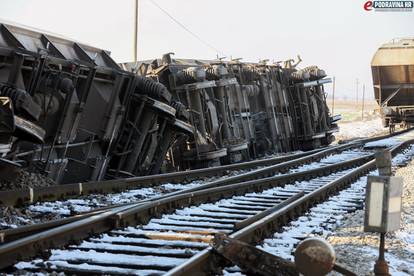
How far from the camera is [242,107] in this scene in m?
20.8

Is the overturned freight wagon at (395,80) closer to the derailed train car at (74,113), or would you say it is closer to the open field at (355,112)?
the open field at (355,112)

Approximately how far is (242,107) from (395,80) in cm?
1231

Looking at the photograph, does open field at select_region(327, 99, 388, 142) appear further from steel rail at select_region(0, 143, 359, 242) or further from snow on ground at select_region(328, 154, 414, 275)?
snow on ground at select_region(328, 154, 414, 275)

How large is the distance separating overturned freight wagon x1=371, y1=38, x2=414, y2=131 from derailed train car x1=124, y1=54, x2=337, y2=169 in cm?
366

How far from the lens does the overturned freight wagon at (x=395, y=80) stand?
28.2 meters

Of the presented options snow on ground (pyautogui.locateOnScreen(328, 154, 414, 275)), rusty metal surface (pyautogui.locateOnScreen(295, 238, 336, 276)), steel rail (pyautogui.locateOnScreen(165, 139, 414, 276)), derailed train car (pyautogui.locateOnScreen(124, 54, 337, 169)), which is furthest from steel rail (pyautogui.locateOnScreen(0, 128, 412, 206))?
rusty metal surface (pyautogui.locateOnScreen(295, 238, 336, 276))

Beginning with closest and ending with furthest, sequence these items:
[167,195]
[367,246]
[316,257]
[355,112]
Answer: [316,257], [367,246], [167,195], [355,112]

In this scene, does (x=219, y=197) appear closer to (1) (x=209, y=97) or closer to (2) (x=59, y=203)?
(2) (x=59, y=203)

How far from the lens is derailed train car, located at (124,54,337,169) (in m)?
16.8

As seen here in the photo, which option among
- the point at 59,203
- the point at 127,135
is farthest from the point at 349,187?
the point at 59,203

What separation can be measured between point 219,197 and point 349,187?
344 cm

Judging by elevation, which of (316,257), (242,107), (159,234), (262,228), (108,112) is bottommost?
(262,228)

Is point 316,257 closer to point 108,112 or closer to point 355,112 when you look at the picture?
point 108,112

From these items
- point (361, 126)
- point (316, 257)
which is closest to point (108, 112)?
point (316, 257)
